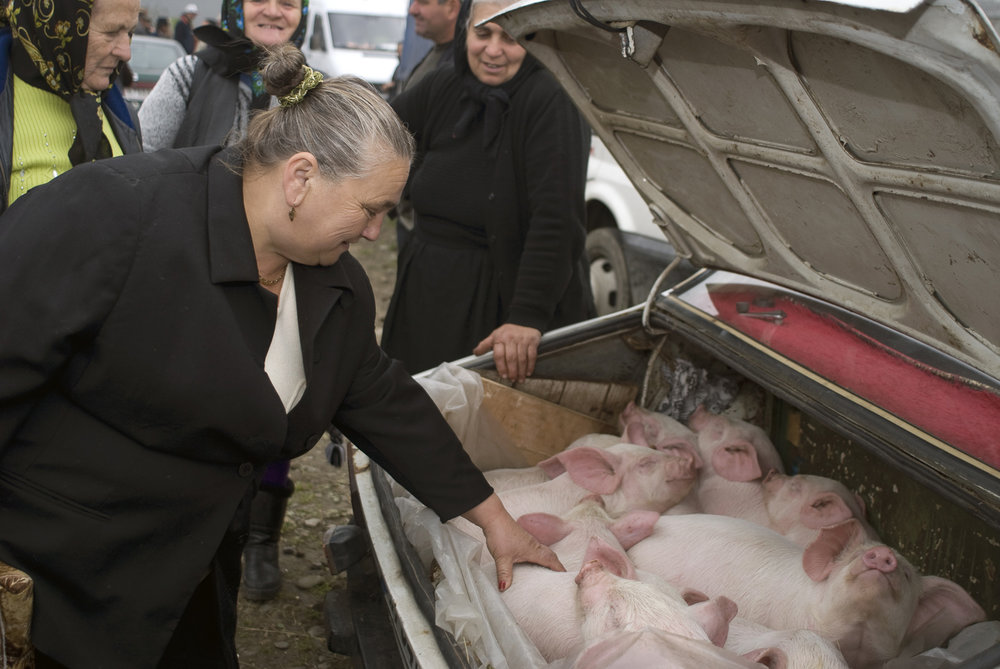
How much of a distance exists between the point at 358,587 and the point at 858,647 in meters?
1.26

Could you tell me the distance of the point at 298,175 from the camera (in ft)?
5.69

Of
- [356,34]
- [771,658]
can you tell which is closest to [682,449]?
[771,658]

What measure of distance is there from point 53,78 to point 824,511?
7.41ft

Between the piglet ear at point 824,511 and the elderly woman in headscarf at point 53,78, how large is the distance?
6.90 ft

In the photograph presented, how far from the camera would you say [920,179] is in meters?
1.67

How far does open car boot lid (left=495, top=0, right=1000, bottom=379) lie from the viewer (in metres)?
1.44

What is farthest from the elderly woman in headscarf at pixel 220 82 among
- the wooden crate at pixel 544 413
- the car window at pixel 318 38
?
the car window at pixel 318 38

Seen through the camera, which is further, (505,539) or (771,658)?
(505,539)

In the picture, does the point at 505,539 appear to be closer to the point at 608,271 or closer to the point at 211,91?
the point at 211,91

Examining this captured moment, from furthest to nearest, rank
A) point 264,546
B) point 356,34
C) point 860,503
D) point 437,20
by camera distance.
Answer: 1. point 356,34
2. point 437,20
3. point 264,546
4. point 860,503

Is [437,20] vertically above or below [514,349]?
above

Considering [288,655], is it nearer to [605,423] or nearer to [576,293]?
[605,423]

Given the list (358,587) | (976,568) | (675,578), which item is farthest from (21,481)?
(976,568)

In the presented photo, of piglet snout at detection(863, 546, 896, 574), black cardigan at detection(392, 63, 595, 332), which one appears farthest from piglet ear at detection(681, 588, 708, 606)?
black cardigan at detection(392, 63, 595, 332)
